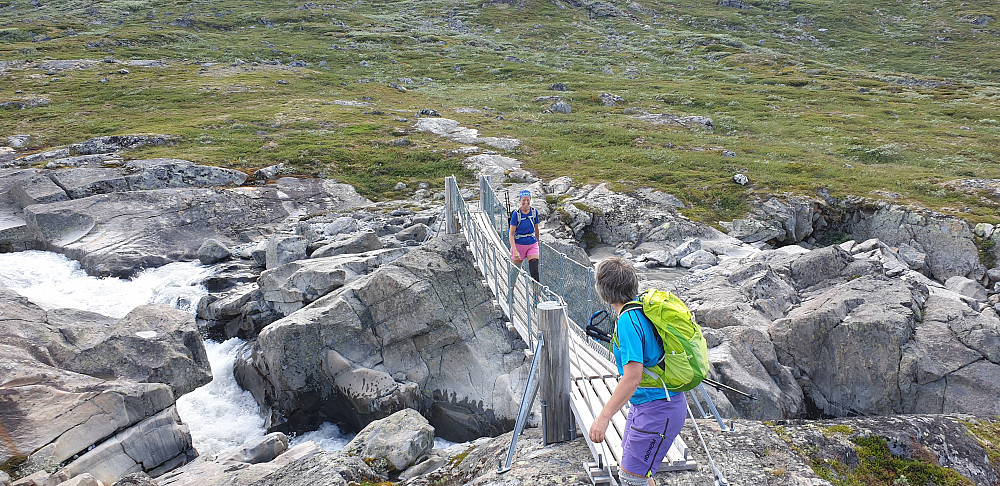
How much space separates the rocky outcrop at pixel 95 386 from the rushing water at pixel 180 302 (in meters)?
1.33

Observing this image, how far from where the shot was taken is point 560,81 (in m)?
74.6

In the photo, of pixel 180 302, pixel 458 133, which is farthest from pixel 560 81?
pixel 180 302

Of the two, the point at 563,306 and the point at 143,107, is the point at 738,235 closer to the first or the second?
the point at 563,306

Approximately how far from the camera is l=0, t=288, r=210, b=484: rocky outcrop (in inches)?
445

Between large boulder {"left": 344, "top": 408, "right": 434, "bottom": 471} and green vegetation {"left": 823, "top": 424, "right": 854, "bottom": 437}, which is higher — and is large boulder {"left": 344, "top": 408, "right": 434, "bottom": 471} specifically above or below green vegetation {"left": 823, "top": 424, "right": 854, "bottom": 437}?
below

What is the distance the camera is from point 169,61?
78.3 m

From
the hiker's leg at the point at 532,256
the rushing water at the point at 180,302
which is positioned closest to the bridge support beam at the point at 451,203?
the hiker's leg at the point at 532,256

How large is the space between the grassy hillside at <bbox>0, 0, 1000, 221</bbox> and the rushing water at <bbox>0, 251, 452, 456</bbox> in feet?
43.1

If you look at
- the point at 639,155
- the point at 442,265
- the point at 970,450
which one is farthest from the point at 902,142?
the point at 970,450

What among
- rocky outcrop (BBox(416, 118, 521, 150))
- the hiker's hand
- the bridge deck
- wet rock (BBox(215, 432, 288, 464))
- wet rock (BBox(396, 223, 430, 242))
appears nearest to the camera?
the hiker's hand

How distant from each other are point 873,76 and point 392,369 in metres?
90.7

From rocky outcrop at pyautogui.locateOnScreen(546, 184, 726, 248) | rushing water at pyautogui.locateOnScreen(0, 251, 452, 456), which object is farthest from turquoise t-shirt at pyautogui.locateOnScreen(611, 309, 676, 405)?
rocky outcrop at pyautogui.locateOnScreen(546, 184, 726, 248)

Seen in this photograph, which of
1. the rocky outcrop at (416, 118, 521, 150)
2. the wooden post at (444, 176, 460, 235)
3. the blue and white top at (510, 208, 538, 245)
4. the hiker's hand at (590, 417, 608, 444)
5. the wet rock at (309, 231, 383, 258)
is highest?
the hiker's hand at (590, 417, 608, 444)

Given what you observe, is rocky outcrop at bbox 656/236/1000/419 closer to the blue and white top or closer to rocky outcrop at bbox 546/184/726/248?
the blue and white top
